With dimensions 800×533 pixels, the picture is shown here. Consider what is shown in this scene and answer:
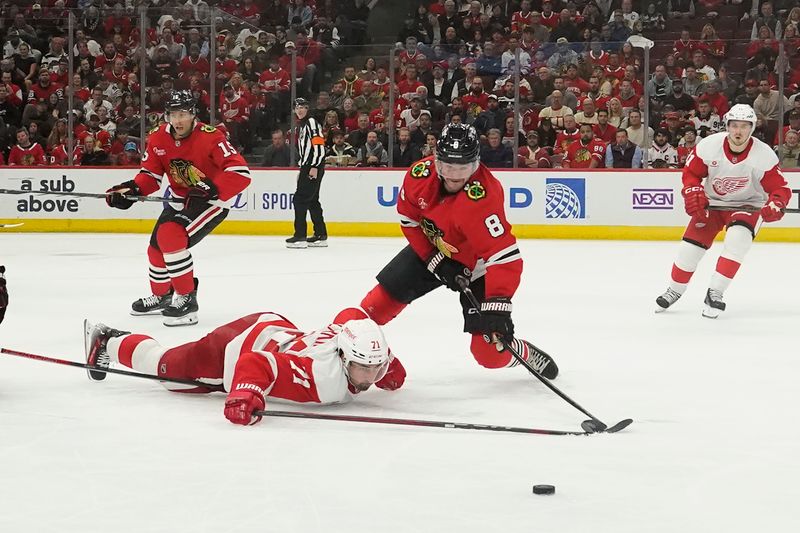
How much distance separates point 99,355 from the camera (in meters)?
4.36

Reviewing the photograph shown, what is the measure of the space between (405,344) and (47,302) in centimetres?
259

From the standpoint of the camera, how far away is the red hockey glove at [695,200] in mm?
6543

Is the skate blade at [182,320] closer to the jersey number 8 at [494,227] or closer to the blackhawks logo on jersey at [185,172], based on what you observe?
the blackhawks logo on jersey at [185,172]

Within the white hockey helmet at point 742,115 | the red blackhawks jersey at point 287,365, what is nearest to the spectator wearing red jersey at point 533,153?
the white hockey helmet at point 742,115

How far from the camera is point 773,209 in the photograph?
6.51 meters

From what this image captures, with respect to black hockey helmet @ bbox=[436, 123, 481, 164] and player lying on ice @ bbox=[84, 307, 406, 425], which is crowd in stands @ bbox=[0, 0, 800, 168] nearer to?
black hockey helmet @ bbox=[436, 123, 481, 164]

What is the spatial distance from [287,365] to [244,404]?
0.23 m

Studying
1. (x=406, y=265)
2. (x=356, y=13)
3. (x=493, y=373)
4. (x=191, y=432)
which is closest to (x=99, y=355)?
(x=191, y=432)

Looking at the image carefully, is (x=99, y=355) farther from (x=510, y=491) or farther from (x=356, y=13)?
(x=356, y=13)

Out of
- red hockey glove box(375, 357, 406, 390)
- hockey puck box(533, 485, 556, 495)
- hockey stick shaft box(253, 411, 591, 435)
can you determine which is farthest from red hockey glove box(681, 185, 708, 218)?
hockey puck box(533, 485, 556, 495)

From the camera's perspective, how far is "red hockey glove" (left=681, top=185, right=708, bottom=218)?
6543 mm

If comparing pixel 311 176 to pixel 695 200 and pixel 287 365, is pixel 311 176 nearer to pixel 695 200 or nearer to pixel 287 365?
pixel 695 200

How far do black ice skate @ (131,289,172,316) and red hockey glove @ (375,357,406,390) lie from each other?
2.59 meters

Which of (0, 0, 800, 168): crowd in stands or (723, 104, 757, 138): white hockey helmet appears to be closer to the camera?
→ (723, 104, 757, 138): white hockey helmet
